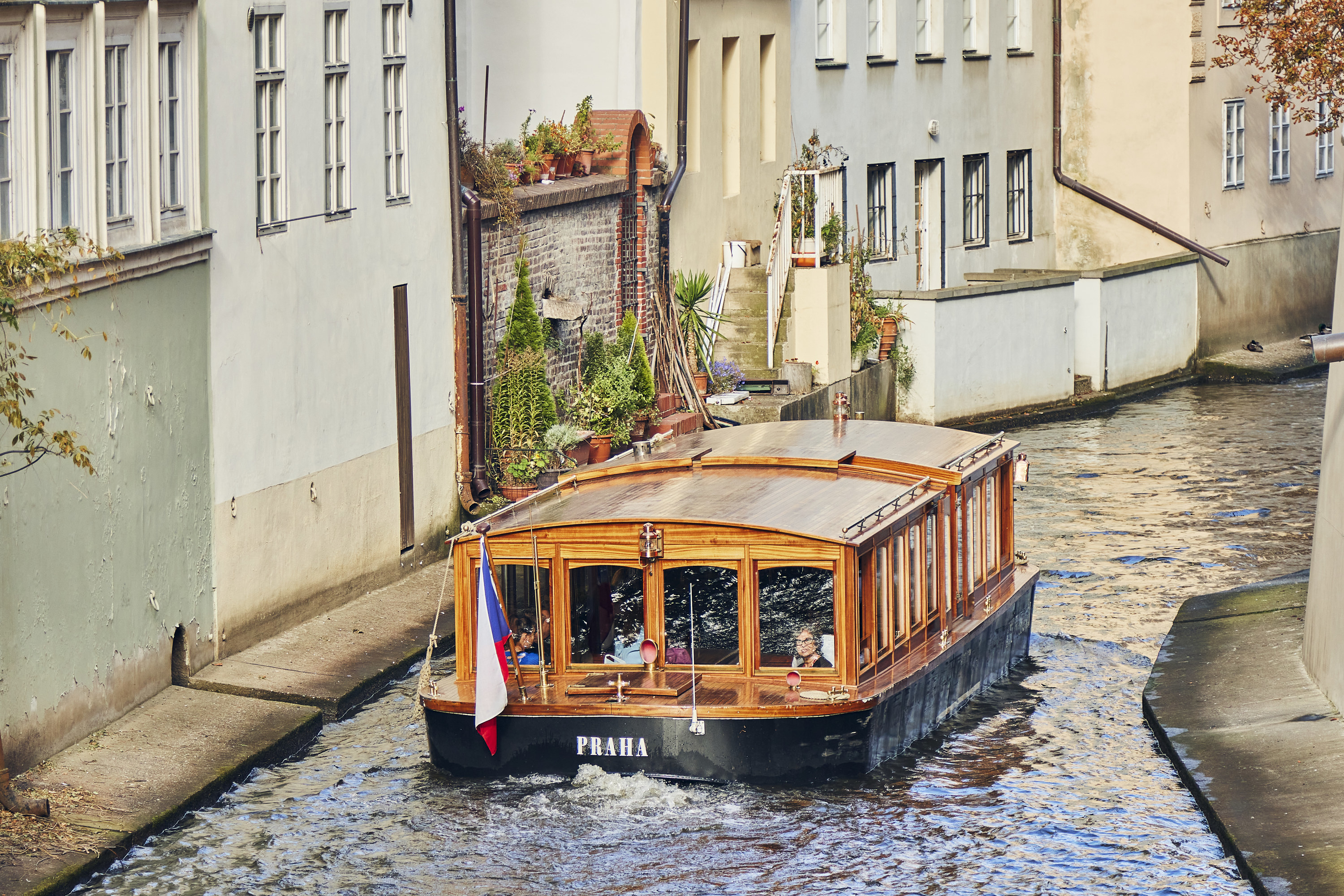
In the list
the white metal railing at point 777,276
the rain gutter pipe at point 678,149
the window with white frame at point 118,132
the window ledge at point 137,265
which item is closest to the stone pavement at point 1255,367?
the white metal railing at point 777,276

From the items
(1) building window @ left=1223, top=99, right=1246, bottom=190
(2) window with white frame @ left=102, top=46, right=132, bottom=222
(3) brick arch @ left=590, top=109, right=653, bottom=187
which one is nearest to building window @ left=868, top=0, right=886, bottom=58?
(1) building window @ left=1223, top=99, right=1246, bottom=190

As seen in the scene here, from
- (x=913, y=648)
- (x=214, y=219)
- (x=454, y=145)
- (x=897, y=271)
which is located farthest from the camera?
(x=897, y=271)

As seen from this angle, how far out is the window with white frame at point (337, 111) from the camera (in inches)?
723

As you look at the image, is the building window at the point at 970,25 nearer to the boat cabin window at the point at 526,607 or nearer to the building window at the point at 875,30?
the building window at the point at 875,30

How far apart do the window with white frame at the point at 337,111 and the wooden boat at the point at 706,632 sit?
15.6 ft

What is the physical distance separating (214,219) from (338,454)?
281 centimetres

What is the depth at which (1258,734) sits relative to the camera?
1453 centimetres

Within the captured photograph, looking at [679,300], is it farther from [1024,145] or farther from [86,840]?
[86,840]

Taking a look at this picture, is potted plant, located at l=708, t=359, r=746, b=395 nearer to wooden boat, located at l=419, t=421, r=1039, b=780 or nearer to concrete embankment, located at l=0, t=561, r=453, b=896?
concrete embankment, located at l=0, t=561, r=453, b=896

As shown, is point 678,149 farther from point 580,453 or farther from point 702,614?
point 702,614

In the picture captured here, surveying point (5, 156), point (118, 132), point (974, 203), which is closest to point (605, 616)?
point (5, 156)

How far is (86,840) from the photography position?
12156 millimetres

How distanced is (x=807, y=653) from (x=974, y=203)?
22228mm

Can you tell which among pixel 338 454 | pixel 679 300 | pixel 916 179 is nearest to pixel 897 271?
pixel 916 179
